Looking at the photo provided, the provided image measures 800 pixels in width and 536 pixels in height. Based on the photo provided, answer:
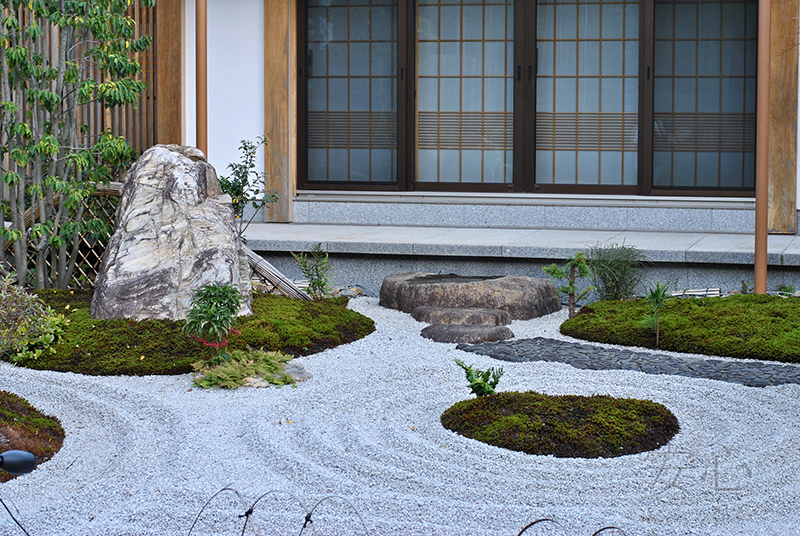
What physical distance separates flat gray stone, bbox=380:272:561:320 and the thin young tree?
7.70ft

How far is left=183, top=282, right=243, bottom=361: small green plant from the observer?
4824 millimetres

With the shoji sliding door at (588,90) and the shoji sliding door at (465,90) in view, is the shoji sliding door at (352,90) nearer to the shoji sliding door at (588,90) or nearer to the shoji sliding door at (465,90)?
the shoji sliding door at (465,90)

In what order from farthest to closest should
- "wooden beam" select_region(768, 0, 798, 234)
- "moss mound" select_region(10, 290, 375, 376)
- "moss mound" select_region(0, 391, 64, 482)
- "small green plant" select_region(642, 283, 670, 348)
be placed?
"wooden beam" select_region(768, 0, 798, 234) < "small green plant" select_region(642, 283, 670, 348) < "moss mound" select_region(10, 290, 375, 376) < "moss mound" select_region(0, 391, 64, 482)

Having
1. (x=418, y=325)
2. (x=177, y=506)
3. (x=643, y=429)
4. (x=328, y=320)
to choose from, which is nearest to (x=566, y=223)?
(x=418, y=325)

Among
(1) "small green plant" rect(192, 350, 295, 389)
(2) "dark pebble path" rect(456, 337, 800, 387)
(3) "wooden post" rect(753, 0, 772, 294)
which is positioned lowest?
(2) "dark pebble path" rect(456, 337, 800, 387)

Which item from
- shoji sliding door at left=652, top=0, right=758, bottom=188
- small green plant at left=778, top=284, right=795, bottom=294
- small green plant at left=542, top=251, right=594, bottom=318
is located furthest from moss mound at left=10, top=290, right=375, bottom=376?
shoji sliding door at left=652, top=0, right=758, bottom=188

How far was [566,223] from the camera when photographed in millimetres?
9656

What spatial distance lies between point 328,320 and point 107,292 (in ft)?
4.77

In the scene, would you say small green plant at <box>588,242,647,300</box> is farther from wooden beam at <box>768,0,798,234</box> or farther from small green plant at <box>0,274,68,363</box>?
small green plant at <box>0,274,68,363</box>

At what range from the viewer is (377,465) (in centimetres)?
339

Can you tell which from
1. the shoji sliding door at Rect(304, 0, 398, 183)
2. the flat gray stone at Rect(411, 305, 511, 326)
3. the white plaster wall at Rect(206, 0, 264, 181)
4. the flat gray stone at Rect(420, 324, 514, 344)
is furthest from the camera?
the shoji sliding door at Rect(304, 0, 398, 183)

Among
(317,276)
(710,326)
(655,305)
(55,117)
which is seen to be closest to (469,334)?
(655,305)

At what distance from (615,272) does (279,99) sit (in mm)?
4771

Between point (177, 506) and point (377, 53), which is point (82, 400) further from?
point (377, 53)
